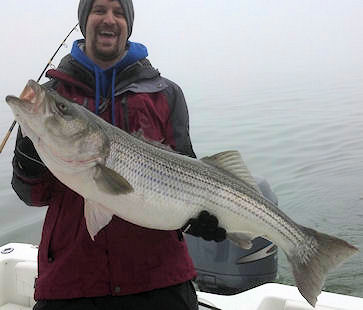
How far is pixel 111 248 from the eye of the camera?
2824 millimetres

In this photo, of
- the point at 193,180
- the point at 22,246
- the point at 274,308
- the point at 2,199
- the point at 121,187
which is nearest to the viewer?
the point at 121,187

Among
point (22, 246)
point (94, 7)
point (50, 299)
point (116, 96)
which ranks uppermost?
point (94, 7)

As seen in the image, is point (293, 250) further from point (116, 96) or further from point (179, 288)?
point (116, 96)

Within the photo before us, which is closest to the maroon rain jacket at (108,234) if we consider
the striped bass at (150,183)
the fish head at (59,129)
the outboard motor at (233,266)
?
the striped bass at (150,183)

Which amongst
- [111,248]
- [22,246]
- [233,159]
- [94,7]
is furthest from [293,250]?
[22,246]

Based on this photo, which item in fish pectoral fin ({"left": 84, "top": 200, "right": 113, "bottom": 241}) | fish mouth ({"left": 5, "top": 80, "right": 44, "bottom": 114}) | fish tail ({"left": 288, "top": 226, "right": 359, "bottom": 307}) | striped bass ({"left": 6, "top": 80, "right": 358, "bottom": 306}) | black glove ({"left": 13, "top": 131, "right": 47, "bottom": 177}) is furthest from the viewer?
fish tail ({"left": 288, "top": 226, "right": 359, "bottom": 307})

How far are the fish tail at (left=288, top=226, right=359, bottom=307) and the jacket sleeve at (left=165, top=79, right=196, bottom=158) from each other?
0.94 metres

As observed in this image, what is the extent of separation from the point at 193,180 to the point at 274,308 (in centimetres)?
176

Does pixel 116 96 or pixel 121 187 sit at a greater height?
pixel 116 96

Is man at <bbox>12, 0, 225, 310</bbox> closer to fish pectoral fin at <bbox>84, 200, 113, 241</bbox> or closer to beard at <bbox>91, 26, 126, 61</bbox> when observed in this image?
beard at <bbox>91, 26, 126, 61</bbox>

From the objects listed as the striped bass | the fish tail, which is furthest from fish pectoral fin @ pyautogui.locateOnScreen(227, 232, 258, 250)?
the fish tail

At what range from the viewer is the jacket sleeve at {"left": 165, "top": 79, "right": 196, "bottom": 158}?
122 inches

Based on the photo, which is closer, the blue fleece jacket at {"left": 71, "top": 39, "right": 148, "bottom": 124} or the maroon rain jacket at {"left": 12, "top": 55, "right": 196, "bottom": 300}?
the maroon rain jacket at {"left": 12, "top": 55, "right": 196, "bottom": 300}

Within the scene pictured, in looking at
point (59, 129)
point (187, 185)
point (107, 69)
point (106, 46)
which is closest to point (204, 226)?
point (187, 185)
